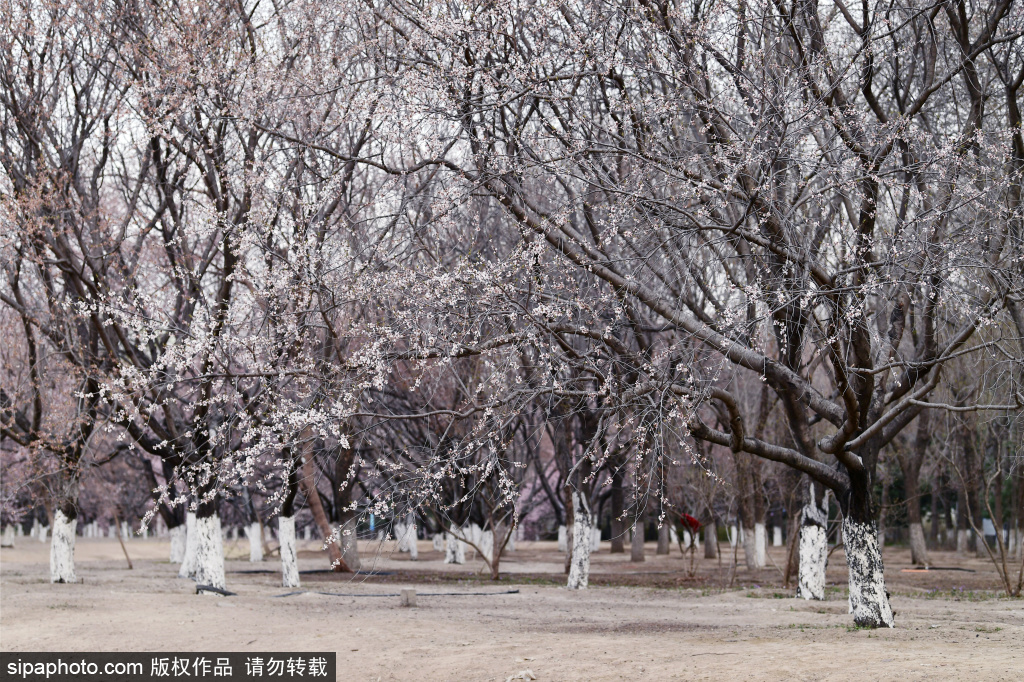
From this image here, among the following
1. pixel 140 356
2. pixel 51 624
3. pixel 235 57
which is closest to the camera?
pixel 51 624

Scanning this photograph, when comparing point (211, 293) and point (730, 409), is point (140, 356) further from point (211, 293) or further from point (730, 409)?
point (730, 409)

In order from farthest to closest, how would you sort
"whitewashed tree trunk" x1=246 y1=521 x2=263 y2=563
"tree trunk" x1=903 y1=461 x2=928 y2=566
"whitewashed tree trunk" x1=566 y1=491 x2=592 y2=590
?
"whitewashed tree trunk" x1=246 y1=521 x2=263 y2=563 → "tree trunk" x1=903 y1=461 x2=928 y2=566 → "whitewashed tree trunk" x1=566 y1=491 x2=592 y2=590

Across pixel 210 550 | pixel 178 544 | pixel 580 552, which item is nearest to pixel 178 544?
pixel 178 544

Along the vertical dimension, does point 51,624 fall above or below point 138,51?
below

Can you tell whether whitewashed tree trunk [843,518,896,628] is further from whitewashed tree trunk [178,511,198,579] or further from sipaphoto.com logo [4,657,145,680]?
whitewashed tree trunk [178,511,198,579]

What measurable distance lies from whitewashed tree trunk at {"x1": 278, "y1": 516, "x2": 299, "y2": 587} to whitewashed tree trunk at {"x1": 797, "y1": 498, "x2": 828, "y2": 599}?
1122 cm

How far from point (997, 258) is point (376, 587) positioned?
15882 mm

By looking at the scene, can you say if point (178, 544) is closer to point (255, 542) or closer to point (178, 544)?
point (178, 544)

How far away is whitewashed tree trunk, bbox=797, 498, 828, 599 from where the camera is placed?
1712cm

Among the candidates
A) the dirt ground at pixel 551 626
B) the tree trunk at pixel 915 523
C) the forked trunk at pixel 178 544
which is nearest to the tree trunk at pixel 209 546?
the dirt ground at pixel 551 626

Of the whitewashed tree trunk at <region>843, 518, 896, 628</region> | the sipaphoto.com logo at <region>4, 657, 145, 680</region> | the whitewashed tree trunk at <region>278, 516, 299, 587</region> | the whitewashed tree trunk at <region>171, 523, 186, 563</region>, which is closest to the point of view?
the sipaphoto.com logo at <region>4, 657, 145, 680</region>

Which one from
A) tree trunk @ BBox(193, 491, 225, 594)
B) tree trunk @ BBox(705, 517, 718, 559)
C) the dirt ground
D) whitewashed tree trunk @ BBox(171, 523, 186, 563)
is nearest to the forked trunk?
whitewashed tree trunk @ BBox(171, 523, 186, 563)

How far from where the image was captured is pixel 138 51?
15.0m

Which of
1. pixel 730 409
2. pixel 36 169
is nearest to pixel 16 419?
pixel 36 169
